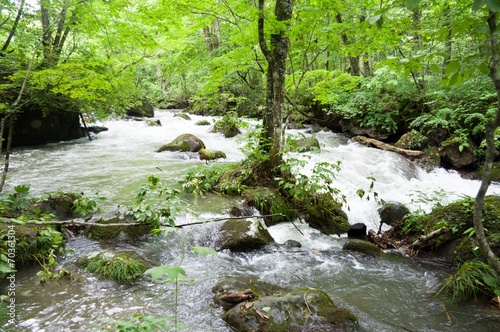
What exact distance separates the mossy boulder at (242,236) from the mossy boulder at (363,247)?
1435 millimetres

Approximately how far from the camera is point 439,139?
10547 mm

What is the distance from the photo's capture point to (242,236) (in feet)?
17.2

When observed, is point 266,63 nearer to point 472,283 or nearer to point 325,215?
point 325,215

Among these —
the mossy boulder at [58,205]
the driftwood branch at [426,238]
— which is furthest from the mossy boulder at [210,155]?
the driftwood branch at [426,238]

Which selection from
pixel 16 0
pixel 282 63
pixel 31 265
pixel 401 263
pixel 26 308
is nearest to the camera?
pixel 26 308

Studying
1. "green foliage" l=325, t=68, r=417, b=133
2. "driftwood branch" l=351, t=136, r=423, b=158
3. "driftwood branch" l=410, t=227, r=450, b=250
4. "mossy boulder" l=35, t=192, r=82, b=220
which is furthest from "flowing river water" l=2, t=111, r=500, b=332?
"green foliage" l=325, t=68, r=417, b=133

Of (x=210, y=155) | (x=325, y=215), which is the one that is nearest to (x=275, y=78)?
(x=325, y=215)

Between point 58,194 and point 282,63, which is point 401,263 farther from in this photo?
point 58,194

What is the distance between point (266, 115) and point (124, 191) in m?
3.85

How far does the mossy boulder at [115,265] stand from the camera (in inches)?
160

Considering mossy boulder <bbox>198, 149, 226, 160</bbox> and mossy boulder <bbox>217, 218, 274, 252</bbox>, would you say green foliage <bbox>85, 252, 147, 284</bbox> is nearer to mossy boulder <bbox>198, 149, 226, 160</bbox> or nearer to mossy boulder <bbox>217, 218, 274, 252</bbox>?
mossy boulder <bbox>217, 218, 274, 252</bbox>

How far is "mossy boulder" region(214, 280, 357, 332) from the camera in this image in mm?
3076

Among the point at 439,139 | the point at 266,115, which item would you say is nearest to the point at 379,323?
the point at 266,115

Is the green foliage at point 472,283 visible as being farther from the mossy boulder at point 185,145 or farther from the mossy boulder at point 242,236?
the mossy boulder at point 185,145
